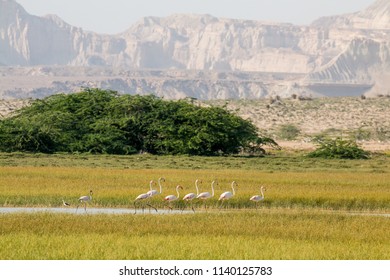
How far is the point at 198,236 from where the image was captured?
1070 inches

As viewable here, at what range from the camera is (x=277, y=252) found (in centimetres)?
2416

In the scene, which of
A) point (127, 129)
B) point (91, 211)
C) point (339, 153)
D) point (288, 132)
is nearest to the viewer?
point (91, 211)

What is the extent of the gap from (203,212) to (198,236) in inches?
262

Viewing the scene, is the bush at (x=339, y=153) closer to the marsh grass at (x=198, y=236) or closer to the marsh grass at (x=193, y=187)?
the marsh grass at (x=193, y=187)

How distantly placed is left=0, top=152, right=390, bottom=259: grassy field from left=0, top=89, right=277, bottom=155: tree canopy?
3.68 meters

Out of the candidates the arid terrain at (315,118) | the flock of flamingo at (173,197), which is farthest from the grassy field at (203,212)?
the arid terrain at (315,118)

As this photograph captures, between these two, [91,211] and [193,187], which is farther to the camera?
[193,187]

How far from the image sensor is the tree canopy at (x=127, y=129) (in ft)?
210

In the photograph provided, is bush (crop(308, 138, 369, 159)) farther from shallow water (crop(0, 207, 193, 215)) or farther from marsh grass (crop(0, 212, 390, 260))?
marsh grass (crop(0, 212, 390, 260))

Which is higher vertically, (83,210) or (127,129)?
(83,210)

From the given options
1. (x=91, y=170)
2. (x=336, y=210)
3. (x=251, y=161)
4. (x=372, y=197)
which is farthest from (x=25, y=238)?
(x=251, y=161)

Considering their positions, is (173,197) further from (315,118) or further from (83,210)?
(315,118)

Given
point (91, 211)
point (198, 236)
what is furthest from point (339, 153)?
point (198, 236)

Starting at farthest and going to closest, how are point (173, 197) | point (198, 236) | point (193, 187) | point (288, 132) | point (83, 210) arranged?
point (288, 132)
point (193, 187)
point (173, 197)
point (83, 210)
point (198, 236)
